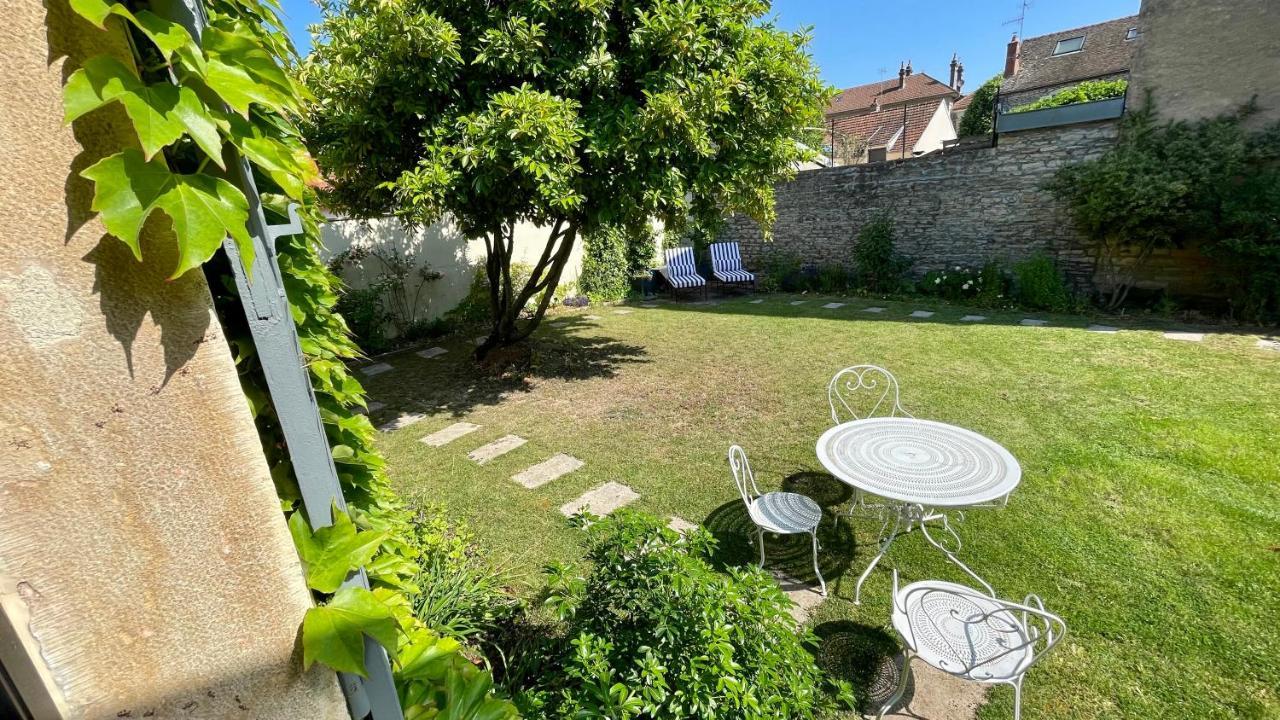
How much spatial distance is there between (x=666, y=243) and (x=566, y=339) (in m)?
5.18

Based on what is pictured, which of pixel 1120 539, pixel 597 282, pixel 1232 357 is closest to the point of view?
pixel 1120 539

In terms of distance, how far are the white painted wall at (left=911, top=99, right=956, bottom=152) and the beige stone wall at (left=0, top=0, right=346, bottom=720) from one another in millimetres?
24236

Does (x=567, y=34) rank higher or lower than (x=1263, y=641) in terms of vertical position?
higher

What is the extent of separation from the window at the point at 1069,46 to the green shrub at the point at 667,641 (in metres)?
23.6

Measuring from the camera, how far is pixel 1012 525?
9.97 feet

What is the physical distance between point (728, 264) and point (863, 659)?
1004cm

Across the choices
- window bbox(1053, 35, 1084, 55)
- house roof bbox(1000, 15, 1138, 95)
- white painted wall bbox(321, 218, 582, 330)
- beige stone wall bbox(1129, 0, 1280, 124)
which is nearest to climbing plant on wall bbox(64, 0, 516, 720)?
white painted wall bbox(321, 218, 582, 330)

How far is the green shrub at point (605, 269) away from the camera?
10680 millimetres

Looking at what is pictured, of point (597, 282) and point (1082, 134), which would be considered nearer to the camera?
point (1082, 134)

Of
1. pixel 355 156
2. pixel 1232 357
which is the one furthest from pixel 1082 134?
pixel 355 156

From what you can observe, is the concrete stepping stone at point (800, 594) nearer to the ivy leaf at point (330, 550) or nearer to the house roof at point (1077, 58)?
the ivy leaf at point (330, 550)

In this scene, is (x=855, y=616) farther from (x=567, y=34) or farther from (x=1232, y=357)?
(x=1232, y=357)

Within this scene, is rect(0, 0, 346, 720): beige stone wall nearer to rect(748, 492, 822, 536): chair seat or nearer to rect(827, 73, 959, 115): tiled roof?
rect(748, 492, 822, 536): chair seat

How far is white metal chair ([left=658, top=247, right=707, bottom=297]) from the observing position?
10766mm
